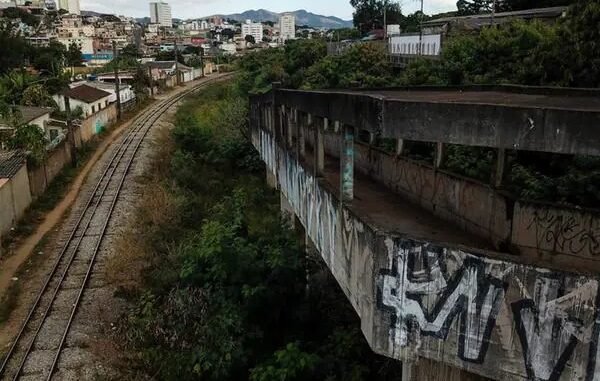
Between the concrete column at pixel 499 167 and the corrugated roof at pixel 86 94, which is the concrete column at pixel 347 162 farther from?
the corrugated roof at pixel 86 94

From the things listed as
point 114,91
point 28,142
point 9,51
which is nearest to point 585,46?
point 28,142

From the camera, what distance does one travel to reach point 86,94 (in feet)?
149

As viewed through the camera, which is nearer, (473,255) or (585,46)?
(473,255)

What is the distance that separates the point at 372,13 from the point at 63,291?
3256 inches

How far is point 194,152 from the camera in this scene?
32562 millimetres

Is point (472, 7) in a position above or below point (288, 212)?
above

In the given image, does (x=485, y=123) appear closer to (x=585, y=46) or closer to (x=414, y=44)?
(x=585, y=46)

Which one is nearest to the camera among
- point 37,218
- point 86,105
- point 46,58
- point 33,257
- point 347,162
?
point 347,162

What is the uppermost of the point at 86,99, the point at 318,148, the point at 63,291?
the point at 318,148

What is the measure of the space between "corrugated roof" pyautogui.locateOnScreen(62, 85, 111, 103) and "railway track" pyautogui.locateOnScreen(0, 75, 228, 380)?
1971 centimetres

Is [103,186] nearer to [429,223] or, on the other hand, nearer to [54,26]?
[429,223]

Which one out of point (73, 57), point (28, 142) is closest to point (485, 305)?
point (28, 142)

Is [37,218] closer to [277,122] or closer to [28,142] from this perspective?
[28,142]

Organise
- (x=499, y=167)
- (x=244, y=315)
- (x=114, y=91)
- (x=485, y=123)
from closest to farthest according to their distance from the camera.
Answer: (x=485, y=123), (x=499, y=167), (x=244, y=315), (x=114, y=91)
